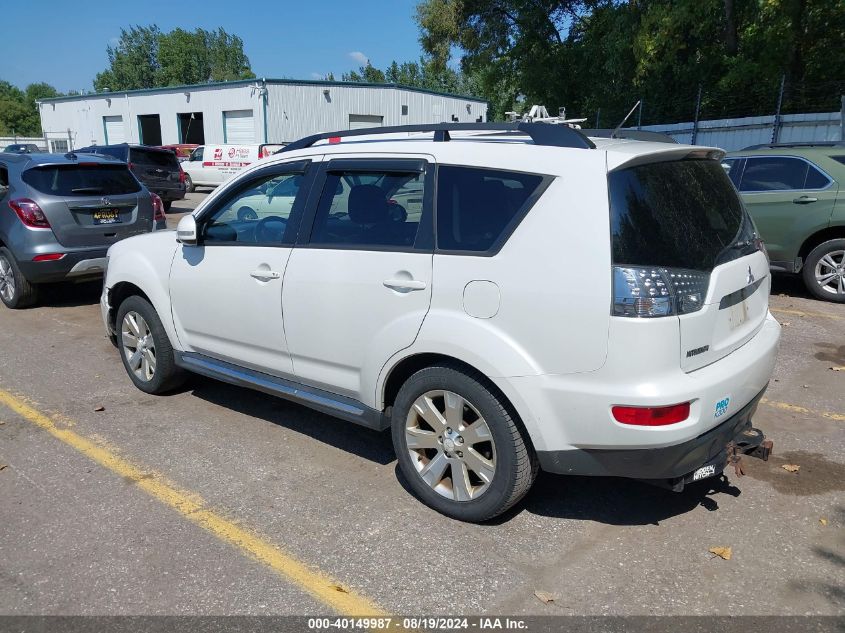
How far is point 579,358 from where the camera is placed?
283 centimetres

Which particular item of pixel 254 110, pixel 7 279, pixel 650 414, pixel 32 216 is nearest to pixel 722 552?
pixel 650 414

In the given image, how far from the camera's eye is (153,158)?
1939cm

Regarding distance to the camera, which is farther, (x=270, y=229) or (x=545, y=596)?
(x=270, y=229)

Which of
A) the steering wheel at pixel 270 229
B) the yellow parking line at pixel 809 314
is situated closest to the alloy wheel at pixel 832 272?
the yellow parking line at pixel 809 314

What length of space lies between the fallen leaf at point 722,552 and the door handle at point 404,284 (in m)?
1.84

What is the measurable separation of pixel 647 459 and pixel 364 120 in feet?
115

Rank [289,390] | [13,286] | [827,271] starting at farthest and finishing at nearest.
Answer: [827,271], [13,286], [289,390]

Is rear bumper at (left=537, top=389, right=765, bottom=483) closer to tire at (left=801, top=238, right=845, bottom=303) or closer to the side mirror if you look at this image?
the side mirror

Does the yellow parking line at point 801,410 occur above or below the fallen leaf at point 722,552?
above

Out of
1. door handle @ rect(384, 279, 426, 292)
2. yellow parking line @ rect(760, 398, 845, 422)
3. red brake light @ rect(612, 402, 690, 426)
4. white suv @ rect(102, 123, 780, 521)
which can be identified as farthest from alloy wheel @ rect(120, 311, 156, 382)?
yellow parking line @ rect(760, 398, 845, 422)

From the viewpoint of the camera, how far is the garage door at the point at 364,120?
35125 millimetres

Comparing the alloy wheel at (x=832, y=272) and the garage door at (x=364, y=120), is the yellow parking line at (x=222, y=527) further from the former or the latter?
the garage door at (x=364, y=120)

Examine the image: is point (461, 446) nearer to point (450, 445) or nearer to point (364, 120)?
point (450, 445)

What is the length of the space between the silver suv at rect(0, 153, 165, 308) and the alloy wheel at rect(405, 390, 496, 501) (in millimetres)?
5629
